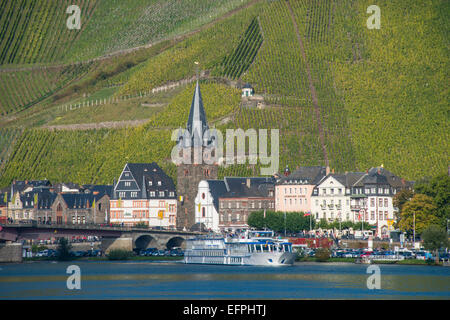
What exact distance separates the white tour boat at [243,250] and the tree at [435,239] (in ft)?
40.2

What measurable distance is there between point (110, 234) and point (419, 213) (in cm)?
3423

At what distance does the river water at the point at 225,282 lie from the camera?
286ft

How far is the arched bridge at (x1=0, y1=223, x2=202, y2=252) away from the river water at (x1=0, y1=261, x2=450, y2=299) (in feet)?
39.7

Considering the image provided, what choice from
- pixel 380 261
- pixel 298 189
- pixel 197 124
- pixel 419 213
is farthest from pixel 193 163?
pixel 380 261

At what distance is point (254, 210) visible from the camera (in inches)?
6107

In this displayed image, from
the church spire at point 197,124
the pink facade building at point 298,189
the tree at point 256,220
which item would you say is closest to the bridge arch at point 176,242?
the tree at point 256,220

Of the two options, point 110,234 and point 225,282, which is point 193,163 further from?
point 225,282

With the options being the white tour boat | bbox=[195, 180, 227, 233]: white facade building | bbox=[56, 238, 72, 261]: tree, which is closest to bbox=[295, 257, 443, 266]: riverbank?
the white tour boat

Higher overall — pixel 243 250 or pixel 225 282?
pixel 243 250

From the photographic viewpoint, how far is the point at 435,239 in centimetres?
11500

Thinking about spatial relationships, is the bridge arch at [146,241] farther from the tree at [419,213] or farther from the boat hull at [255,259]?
the tree at [419,213]

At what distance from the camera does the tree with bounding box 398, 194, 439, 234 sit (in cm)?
12525
